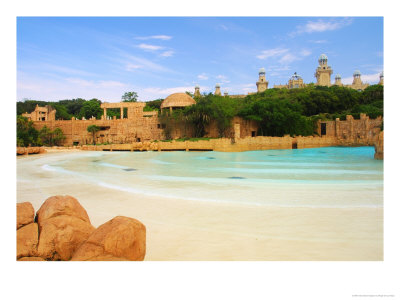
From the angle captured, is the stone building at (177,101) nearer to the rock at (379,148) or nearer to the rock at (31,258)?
the rock at (379,148)

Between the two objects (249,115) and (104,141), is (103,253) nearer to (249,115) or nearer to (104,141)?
(249,115)

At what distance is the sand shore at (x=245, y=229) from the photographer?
2.88 m

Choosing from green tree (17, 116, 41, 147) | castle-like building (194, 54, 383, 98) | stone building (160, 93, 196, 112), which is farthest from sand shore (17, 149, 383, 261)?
castle-like building (194, 54, 383, 98)

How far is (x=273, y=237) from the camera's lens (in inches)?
129

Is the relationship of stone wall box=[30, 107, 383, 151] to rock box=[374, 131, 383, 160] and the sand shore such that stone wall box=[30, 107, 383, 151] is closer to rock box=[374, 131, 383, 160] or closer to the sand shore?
rock box=[374, 131, 383, 160]

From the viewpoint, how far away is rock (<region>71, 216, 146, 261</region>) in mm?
2371

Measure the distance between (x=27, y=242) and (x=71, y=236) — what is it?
1.33 feet

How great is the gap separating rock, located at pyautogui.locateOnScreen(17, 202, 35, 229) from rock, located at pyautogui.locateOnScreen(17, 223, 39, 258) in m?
0.15

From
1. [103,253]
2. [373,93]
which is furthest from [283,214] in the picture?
[373,93]
